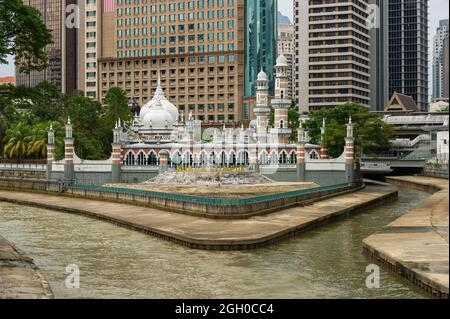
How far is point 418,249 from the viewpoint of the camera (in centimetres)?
2850

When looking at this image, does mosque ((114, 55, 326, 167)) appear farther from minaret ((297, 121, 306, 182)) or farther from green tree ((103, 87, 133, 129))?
green tree ((103, 87, 133, 129))

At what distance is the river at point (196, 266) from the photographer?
76.9 ft

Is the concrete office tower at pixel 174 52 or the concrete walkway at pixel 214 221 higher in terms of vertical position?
the concrete office tower at pixel 174 52

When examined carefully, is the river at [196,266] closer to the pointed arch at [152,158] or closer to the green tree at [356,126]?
the pointed arch at [152,158]

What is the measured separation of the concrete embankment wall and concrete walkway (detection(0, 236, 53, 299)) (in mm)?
16931

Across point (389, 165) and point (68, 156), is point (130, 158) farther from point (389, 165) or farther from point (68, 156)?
point (389, 165)

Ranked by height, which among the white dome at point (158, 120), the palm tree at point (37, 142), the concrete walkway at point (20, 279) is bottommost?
the concrete walkway at point (20, 279)

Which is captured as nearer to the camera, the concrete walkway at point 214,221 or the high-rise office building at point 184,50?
the concrete walkway at point 214,221

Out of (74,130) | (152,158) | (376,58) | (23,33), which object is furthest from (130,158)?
(376,58)

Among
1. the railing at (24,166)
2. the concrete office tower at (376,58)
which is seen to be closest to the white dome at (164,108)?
the railing at (24,166)

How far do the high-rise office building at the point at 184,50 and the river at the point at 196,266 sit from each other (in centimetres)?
12316

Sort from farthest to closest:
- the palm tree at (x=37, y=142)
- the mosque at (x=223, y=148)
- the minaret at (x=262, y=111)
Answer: the palm tree at (x=37, y=142)
the minaret at (x=262, y=111)
the mosque at (x=223, y=148)

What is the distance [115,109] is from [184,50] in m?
64.1

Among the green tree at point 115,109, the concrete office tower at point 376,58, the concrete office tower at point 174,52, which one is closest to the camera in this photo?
the green tree at point 115,109
